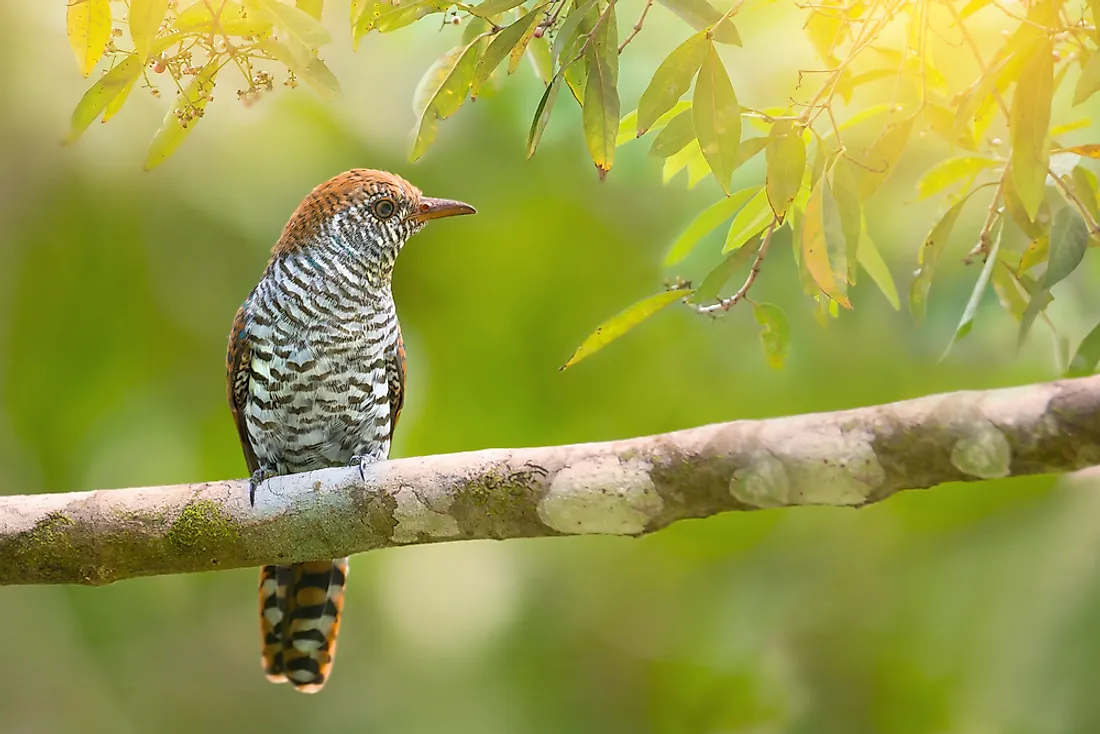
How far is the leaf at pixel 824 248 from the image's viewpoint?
1.78 m

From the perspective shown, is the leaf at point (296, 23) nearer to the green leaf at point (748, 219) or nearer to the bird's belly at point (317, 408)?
the green leaf at point (748, 219)

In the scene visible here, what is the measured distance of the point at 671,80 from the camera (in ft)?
5.74

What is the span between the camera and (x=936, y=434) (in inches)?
62.1

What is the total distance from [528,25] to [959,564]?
3.72 metres

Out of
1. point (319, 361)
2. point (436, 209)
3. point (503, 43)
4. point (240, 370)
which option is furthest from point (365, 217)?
point (503, 43)

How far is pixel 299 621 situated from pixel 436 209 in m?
1.21

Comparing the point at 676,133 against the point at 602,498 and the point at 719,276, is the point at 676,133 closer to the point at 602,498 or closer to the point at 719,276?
the point at 719,276

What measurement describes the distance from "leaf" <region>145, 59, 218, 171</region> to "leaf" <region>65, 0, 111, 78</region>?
0.56 feet

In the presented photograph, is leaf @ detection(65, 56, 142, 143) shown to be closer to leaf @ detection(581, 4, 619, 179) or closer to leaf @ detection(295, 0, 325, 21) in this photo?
leaf @ detection(295, 0, 325, 21)

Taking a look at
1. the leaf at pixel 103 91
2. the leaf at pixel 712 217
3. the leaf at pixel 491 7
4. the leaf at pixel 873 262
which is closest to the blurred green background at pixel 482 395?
the leaf at pixel 712 217

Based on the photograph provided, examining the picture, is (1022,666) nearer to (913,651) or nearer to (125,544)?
(913,651)

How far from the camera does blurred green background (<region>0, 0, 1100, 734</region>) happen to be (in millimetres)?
4973

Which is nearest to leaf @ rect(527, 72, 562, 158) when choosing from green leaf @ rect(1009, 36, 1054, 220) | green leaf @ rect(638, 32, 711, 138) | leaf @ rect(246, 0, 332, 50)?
green leaf @ rect(638, 32, 711, 138)

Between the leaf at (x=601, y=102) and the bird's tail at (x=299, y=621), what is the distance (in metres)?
1.84
